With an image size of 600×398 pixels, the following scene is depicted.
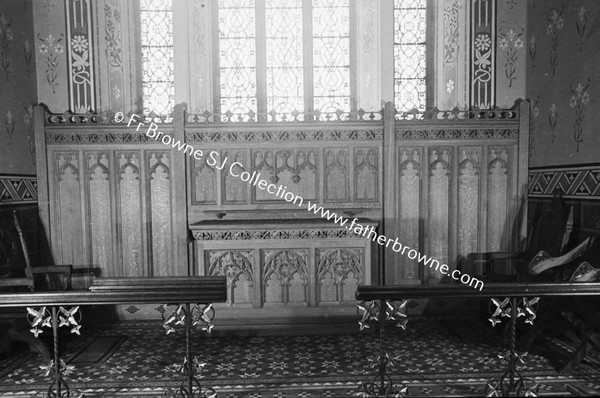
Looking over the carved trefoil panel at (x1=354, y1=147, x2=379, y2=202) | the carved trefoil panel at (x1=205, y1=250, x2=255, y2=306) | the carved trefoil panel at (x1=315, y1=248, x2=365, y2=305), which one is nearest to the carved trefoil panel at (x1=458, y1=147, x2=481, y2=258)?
the carved trefoil panel at (x1=354, y1=147, x2=379, y2=202)

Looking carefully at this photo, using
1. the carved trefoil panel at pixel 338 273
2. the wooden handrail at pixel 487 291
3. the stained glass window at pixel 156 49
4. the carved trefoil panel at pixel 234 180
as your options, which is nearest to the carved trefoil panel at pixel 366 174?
the carved trefoil panel at pixel 338 273

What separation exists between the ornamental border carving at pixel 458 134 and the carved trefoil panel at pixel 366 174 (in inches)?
14.1

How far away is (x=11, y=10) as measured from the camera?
431 cm

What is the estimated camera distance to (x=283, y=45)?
5.07 meters

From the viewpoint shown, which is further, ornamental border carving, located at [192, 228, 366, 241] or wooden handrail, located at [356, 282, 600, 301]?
ornamental border carving, located at [192, 228, 366, 241]

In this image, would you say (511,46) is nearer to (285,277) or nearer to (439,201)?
(439,201)

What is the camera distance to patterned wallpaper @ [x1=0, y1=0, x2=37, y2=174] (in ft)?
13.6

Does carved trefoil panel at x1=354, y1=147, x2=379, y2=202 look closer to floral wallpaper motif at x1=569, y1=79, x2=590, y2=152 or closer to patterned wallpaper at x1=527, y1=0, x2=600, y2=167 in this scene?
patterned wallpaper at x1=527, y1=0, x2=600, y2=167

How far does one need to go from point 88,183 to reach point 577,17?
5.16 metres

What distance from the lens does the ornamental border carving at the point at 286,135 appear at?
A: 4.66 m

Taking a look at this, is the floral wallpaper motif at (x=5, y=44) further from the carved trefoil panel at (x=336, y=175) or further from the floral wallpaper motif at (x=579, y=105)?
the floral wallpaper motif at (x=579, y=105)

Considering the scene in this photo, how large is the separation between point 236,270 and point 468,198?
2.68 meters

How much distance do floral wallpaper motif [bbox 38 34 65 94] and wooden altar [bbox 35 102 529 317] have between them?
1.58ft

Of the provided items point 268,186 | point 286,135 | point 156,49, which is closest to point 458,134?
point 286,135
